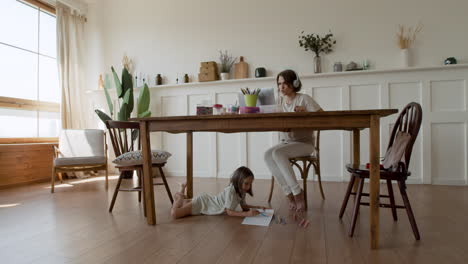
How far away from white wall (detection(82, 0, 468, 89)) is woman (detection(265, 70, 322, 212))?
5.71 feet

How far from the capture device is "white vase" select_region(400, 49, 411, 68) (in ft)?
11.6

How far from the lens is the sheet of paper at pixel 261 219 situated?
1.96 m

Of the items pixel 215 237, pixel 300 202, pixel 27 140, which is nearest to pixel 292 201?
pixel 300 202

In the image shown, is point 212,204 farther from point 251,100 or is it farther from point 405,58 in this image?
point 405,58

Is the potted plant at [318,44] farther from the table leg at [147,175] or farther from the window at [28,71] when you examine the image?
the window at [28,71]

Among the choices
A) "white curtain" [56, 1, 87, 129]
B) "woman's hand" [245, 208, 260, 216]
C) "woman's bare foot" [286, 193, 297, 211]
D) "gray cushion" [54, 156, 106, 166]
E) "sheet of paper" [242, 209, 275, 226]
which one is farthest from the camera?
"white curtain" [56, 1, 87, 129]

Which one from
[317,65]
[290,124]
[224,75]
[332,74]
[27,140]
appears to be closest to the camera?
[290,124]

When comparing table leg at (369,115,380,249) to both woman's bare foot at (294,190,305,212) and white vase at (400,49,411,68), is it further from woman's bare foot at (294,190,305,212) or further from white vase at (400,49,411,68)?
white vase at (400,49,411,68)

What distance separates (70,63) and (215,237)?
407 centimetres

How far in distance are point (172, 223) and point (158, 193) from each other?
115cm

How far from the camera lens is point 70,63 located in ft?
15.0

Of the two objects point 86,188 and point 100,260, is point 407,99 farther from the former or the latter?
point 86,188

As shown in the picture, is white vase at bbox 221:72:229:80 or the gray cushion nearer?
the gray cushion

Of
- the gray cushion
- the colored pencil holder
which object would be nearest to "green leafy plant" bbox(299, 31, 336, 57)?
the colored pencil holder
